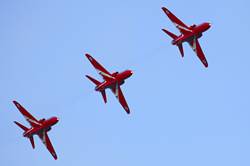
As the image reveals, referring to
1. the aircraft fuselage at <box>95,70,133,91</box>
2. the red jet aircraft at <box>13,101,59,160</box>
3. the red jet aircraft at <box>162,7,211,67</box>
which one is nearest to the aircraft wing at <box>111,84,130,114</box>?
the aircraft fuselage at <box>95,70,133,91</box>

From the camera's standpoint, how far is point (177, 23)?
142625 mm

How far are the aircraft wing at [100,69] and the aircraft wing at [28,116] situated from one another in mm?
15468

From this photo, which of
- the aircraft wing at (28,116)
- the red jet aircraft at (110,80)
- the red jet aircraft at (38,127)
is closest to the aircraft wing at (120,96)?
the red jet aircraft at (110,80)

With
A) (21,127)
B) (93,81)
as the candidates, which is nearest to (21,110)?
(21,127)

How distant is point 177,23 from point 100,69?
56.4 feet

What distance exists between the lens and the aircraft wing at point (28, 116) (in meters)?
A: 144

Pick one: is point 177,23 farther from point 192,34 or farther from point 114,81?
point 114,81

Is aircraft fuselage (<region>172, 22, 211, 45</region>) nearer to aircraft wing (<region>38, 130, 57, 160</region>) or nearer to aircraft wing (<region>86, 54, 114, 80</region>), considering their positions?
aircraft wing (<region>86, 54, 114, 80</region>)

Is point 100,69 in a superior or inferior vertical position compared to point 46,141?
superior

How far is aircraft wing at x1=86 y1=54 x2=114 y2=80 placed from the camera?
141125 mm

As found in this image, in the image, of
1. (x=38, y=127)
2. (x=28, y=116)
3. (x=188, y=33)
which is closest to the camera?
(x=188, y=33)

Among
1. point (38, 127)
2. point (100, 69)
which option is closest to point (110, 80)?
point (100, 69)

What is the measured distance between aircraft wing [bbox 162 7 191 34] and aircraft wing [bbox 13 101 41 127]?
32533mm

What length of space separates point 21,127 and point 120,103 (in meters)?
19.7
